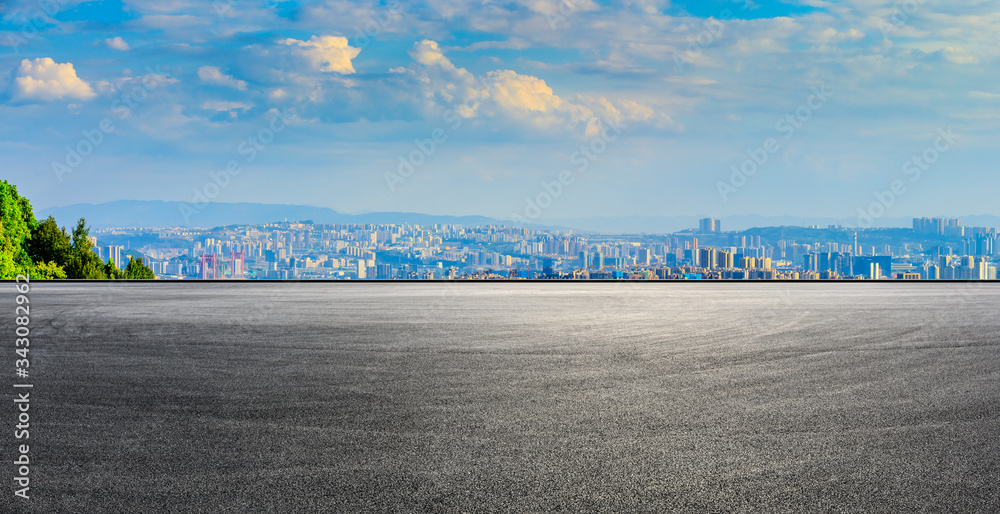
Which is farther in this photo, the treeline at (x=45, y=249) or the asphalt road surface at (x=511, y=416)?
the treeline at (x=45, y=249)

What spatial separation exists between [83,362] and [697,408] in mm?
7772

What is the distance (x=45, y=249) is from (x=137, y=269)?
790 centimetres

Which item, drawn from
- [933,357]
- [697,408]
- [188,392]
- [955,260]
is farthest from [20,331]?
[955,260]

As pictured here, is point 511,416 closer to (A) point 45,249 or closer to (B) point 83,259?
(B) point 83,259

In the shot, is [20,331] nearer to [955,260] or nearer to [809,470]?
[809,470]

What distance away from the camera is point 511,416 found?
20.9 ft

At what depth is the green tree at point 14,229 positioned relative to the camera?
46.7 m

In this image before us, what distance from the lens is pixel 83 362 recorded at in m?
9.41

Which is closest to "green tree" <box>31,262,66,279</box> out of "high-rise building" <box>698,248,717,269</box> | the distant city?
the distant city

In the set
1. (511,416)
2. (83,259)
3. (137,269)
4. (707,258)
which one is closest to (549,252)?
(707,258)

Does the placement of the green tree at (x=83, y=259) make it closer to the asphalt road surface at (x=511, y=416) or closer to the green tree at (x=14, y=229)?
the green tree at (x=14, y=229)

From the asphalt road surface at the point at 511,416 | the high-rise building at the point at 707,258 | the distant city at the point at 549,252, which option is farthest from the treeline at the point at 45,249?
the asphalt road surface at the point at 511,416

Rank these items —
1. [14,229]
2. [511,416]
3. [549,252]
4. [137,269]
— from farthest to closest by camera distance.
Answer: [14,229] → [137,269] → [549,252] → [511,416]

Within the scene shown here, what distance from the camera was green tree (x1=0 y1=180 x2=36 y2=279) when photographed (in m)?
46.7
